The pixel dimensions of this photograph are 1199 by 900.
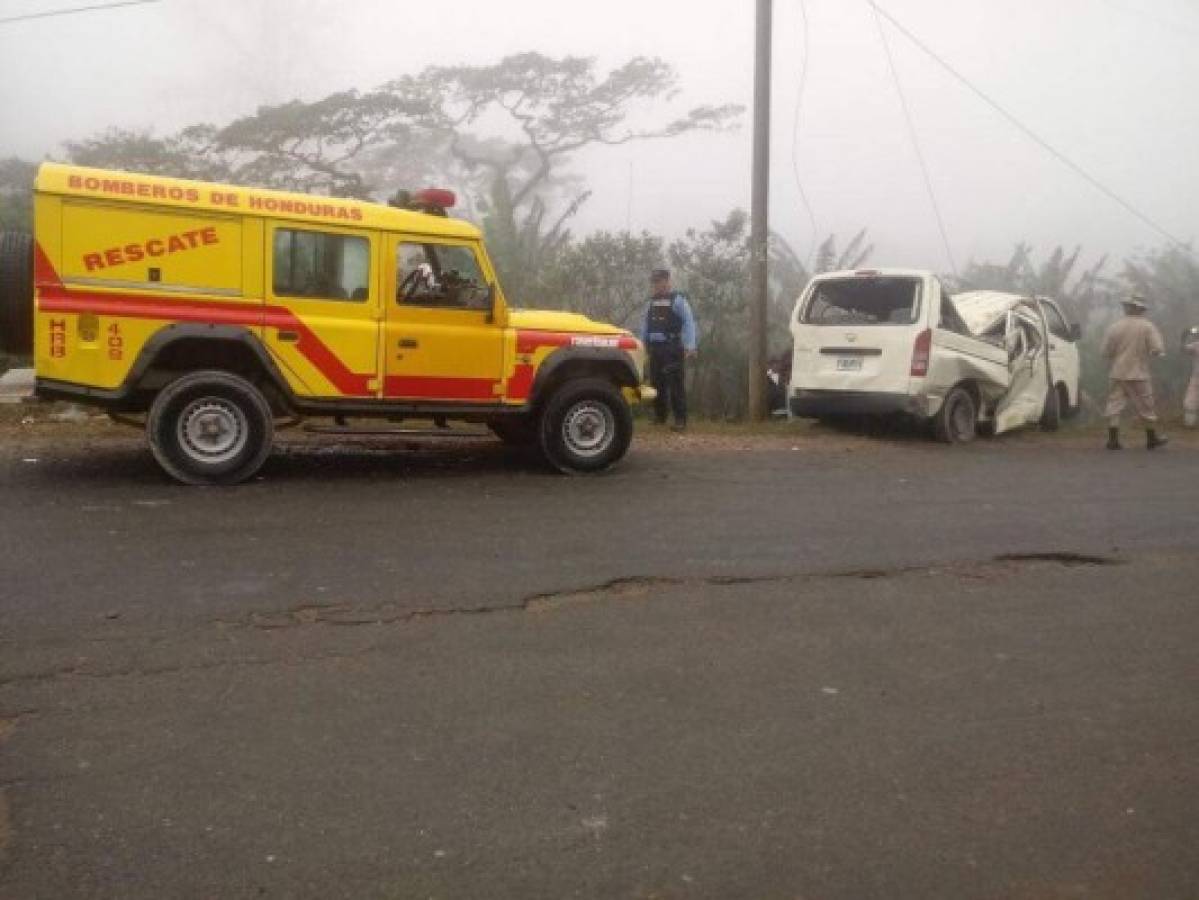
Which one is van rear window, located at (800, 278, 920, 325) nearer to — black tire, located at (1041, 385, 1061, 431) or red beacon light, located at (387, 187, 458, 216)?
black tire, located at (1041, 385, 1061, 431)

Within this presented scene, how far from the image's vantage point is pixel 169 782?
3.28m

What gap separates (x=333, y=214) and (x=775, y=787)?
232 inches

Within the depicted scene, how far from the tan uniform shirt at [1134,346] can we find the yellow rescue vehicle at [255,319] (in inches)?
269

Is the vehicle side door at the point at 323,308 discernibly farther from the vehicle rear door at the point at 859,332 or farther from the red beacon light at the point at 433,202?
the vehicle rear door at the point at 859,332

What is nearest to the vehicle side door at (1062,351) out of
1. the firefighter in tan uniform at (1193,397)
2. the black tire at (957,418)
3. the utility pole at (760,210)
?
the firefighter in tan uniform at (1193,397)

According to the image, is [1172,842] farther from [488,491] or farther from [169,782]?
[488,491]

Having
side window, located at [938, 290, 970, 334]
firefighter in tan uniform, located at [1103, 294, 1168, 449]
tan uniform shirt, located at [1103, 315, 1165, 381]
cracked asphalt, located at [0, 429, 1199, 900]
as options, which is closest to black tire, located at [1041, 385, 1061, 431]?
firefighter in tan uniform, located at [1103, 294, 1168, 449]

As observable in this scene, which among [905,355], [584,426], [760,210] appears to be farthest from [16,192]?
[905,355]

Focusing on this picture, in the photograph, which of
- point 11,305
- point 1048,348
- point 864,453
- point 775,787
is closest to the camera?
point 775,787

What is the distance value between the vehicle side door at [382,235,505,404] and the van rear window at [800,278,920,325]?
5.02m

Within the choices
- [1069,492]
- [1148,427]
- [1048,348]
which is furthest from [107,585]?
[1048,348]

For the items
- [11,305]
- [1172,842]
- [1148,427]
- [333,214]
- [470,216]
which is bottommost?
[1172,842]

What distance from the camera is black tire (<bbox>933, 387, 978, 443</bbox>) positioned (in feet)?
40.5

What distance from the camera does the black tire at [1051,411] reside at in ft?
47.7
